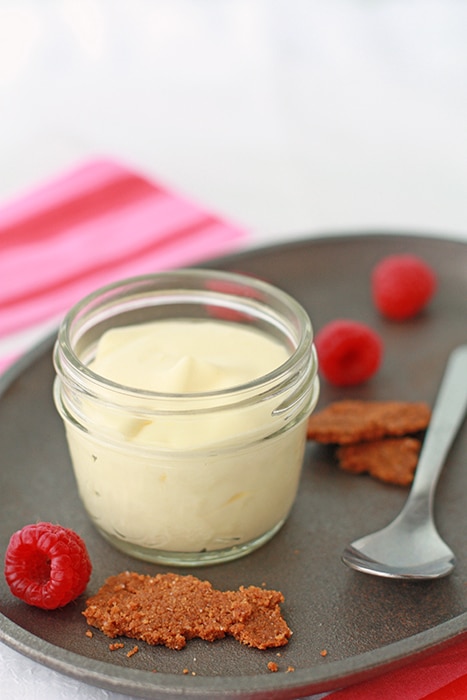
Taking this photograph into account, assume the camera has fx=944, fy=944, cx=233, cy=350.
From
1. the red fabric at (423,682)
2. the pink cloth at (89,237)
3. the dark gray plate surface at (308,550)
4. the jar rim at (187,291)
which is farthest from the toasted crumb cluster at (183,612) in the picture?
the pink cloth at (89,237)

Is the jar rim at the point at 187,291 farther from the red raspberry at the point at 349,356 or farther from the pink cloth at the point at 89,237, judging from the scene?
the pink cloth at the point at 89,237

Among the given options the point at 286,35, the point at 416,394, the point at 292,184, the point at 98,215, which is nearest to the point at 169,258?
the point at 98,215

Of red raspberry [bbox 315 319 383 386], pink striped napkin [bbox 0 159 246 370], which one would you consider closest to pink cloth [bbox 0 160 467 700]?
pink striped napkin [bbox 0 159 246 370]

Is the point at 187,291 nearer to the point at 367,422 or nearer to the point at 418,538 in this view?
the point at 367,422

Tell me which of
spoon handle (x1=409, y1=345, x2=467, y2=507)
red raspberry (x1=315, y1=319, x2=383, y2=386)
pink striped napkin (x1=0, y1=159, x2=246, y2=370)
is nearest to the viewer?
spoon handle (x1=409, y1=345, x2=467, y2=507)

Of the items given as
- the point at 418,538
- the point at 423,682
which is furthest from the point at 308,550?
the point at 423,682

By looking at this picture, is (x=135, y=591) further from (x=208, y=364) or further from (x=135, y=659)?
(x=208, y=364)

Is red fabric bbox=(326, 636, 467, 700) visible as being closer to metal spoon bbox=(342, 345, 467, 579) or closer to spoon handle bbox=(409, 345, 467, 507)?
metal spoon bbox=(342, 345, 467, 579)
